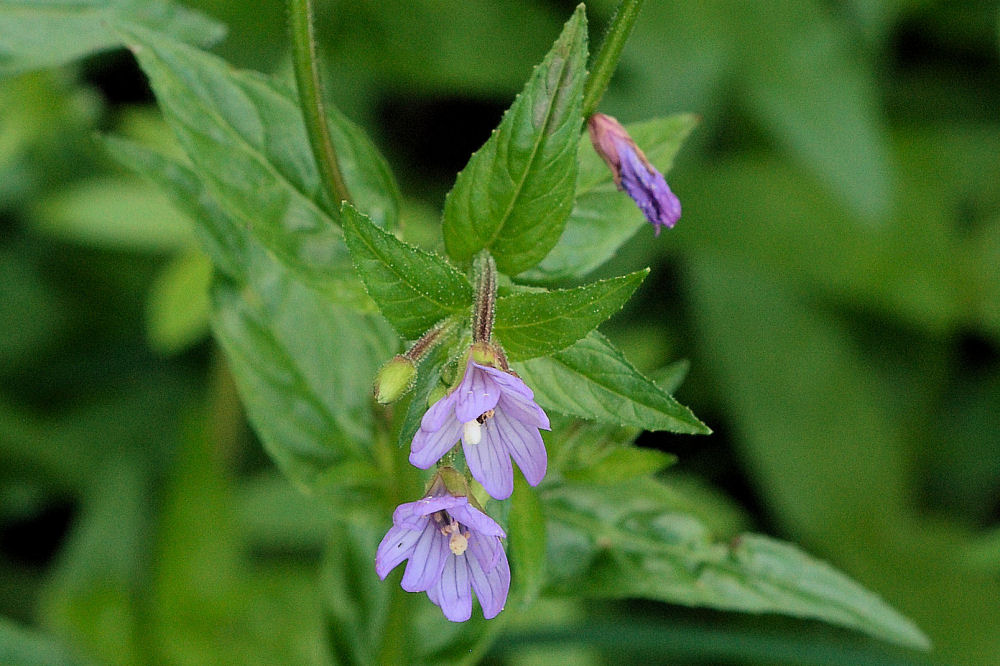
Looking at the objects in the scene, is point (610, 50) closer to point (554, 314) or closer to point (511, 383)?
point (554, 314)

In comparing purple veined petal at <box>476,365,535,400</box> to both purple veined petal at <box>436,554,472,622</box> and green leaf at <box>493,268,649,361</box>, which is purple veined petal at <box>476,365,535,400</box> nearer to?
green leaf at <box>493,268,649,361</box>

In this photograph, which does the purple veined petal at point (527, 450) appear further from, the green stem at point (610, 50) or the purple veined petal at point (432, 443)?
the green stem at point (610, 50)

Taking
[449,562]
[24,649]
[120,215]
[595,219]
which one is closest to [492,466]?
[449,562]

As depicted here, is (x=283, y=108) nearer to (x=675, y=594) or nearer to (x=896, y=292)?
(x=675, y=594)

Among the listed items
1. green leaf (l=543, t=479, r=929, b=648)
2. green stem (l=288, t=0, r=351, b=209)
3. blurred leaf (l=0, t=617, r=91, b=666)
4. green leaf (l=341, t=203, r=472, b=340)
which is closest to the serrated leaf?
green stem (l=288, t=0, r=351, b=209)

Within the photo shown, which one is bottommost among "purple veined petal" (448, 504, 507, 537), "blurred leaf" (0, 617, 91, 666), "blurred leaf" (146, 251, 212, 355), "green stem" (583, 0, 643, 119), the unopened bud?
"blurred leaf" (0, 617, 91, 666)

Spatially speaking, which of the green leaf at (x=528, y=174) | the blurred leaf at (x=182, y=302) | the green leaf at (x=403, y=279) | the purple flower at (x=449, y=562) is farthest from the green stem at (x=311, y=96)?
the blurred leaf at (x=182, y=302)
